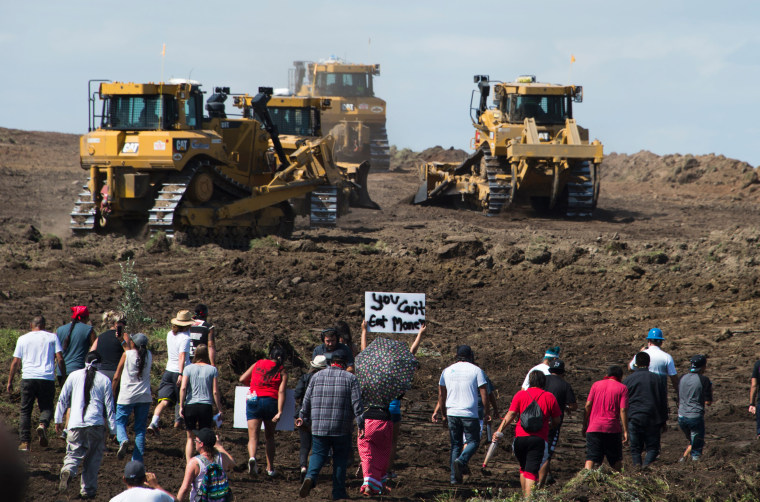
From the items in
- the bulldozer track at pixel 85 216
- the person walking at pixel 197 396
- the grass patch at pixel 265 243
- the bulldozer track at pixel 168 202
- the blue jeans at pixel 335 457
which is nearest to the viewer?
the blue jeans at pixel 335 457

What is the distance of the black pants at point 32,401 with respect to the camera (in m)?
9.34

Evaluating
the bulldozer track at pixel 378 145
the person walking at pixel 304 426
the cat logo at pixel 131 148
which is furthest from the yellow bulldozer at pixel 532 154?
the person walking at pixel 304 426

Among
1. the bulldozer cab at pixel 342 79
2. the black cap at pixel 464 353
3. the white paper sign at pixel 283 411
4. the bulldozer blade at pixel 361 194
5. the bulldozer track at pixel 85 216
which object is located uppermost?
the bulldozer cab at pixel 342 79

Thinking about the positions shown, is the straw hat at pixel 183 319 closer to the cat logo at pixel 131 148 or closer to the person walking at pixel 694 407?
the person walking at pixel 694 407

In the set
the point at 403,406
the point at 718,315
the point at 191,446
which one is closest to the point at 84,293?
the point at 403,406

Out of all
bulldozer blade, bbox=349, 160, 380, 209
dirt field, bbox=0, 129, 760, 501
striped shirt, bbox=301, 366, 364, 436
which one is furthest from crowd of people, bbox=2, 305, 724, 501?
bulldozer blade, bbox=349, 160, 380, 209

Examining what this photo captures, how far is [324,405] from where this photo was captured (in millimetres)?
7992

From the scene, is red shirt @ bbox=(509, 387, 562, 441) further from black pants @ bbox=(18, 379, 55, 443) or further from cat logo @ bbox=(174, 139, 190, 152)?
cat logo @ bbox=(174, 139, 190, 152)

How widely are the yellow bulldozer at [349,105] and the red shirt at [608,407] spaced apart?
110ft

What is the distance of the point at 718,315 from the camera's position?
16.0 meters

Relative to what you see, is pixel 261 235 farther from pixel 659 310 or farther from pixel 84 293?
pixel 659 310

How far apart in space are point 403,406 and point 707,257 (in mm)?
10312

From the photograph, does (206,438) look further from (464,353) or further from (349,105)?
(349,105)

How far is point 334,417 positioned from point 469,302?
9766 mm
